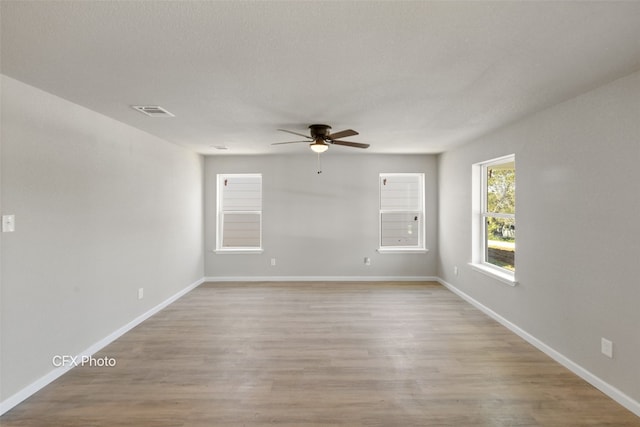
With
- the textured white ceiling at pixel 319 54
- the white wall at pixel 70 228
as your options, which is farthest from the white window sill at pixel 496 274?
the white wall at pixel 70 228

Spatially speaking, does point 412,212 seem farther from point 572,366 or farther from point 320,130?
point 572,366

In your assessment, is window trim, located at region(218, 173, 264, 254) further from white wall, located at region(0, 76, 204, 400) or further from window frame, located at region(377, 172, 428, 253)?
window frame, located at region(377, 172, 428, 253)

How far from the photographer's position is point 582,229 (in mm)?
2490

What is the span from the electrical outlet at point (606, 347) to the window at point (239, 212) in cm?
477

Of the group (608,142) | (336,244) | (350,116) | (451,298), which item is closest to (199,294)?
(336,244)

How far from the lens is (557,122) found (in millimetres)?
2740

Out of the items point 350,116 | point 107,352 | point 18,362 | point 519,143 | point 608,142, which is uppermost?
point 350,116

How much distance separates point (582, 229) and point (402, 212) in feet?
10.7

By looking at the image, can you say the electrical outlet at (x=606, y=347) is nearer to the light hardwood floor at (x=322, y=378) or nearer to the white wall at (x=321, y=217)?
the light hardwood floor at (x=322, y=378)

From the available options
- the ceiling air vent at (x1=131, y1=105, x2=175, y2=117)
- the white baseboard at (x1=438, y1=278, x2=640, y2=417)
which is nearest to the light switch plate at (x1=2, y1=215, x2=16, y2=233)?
the ceiling air vent at (x1=131, y1=105, x2=175, y2=117)

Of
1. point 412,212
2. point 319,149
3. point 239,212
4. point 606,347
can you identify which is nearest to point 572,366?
point 606,347

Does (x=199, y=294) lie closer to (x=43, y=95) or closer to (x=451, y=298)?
(x=43, y=95)

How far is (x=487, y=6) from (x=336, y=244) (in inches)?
178

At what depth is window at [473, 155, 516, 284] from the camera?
3629mm
